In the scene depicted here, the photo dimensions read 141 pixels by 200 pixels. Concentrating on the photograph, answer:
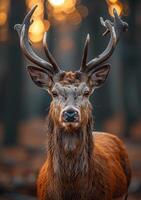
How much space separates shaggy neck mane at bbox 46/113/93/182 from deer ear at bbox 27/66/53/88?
2.16ft

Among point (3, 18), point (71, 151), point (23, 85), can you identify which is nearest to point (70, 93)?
point (71, 151)

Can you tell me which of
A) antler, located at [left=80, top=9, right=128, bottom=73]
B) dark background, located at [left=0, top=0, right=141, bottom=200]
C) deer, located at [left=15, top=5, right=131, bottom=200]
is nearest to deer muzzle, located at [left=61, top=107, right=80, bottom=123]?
deer, located at [left=15, top=5, right=131, bottom=200]

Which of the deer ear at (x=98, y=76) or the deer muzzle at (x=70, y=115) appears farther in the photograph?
the deer ear at (x=98, y=76)

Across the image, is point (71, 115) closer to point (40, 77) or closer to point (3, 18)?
point (40, 77)

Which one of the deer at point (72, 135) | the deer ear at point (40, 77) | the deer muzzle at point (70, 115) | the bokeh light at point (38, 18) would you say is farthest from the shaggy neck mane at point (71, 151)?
the bokeh light at point (38, 18)

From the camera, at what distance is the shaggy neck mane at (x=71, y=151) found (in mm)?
10414

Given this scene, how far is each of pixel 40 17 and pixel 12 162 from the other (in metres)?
8.02

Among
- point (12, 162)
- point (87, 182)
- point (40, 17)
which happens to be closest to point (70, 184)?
point (87, 182)

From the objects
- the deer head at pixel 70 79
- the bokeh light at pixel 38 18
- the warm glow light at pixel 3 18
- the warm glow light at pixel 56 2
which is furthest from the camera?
the warm glow light at pixel 3 18

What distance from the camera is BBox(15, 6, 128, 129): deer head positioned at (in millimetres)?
10188

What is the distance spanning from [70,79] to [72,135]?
2.77 ft

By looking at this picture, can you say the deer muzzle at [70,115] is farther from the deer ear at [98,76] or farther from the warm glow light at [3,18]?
the warm glow light at [3,18]

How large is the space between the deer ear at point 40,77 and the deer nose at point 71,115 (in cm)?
104

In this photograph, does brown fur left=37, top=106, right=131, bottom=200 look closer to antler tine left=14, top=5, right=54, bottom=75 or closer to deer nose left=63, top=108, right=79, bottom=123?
deer nose left=63, top=108, right=79, bottom=123
